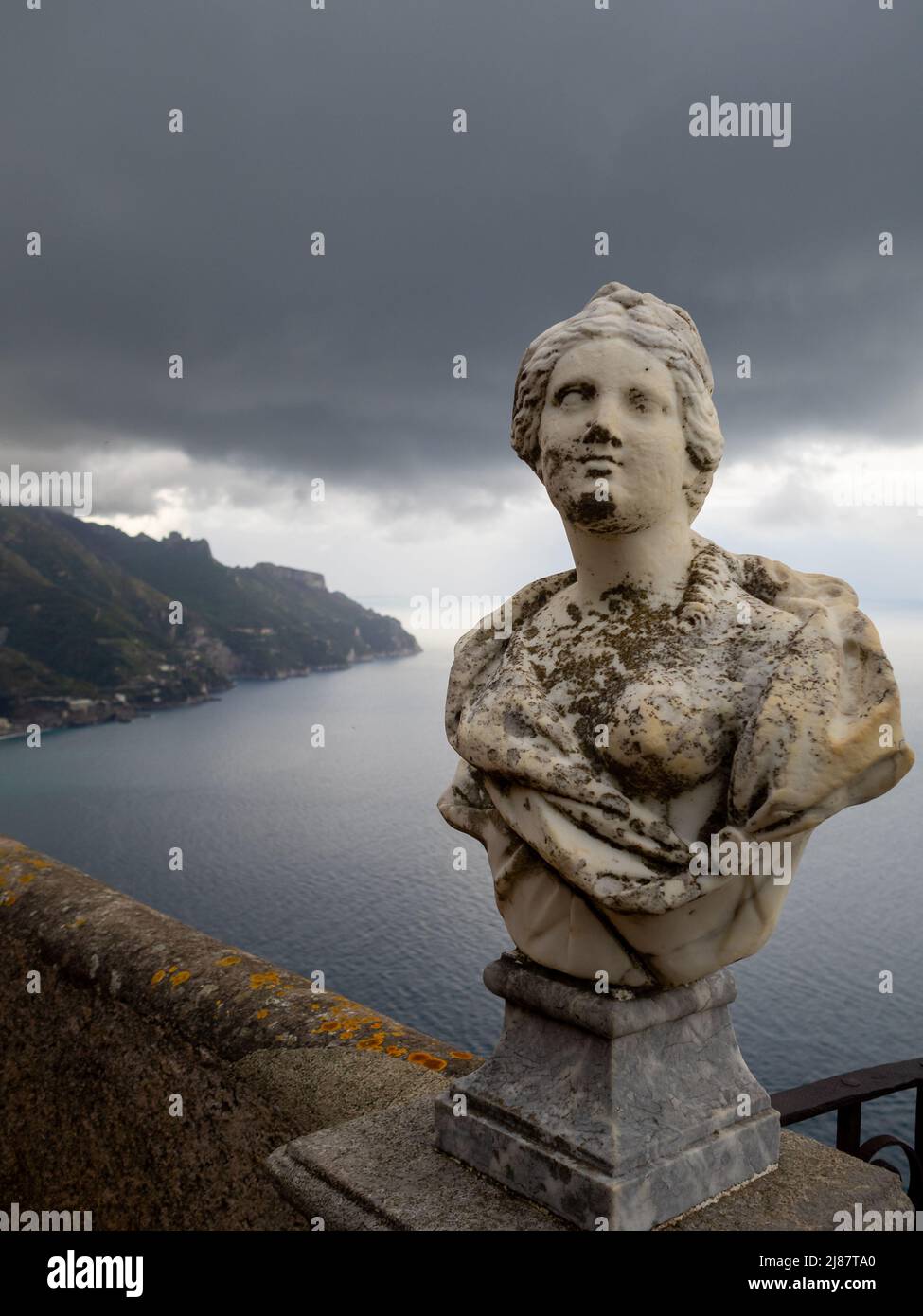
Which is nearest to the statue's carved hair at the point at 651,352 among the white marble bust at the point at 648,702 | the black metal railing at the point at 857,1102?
the white marble bust at the point at 648,702

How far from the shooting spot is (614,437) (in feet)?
8.85

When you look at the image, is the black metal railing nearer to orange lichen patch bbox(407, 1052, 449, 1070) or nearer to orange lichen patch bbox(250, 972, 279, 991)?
orange lichen patch bbox(407, 1052, 449, 1070)

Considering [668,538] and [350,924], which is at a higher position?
[668,538]

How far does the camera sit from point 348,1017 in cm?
386

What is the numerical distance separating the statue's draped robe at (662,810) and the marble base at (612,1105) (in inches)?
5.2

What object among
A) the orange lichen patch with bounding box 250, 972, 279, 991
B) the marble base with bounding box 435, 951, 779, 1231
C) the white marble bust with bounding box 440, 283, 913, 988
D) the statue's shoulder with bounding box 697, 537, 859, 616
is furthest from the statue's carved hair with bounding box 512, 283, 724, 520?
the orange lichen patch with bounding box 250, 972, 279, 991

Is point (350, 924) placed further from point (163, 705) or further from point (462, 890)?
point (163, 705)

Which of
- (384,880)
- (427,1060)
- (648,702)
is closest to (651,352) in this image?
(648,702)

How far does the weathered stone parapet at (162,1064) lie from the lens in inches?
139

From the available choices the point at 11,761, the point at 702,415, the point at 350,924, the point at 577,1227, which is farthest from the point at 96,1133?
the point at 11,761

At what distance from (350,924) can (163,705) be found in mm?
45046

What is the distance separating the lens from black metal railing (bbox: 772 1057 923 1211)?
3008 millimetres

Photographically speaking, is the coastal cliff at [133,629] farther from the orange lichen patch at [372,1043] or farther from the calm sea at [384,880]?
the orange lichen patch at [372,1043]
